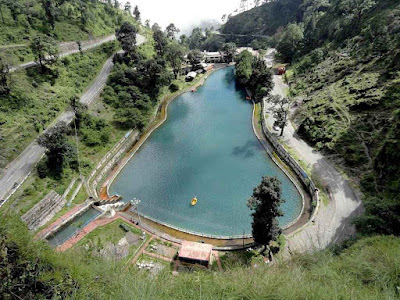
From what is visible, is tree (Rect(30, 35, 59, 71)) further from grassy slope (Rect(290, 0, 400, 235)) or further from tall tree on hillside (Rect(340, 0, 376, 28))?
tall tree on hillside (Rect(340, 0, 376, 28))

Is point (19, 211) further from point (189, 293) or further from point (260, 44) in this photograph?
point (260, 44)

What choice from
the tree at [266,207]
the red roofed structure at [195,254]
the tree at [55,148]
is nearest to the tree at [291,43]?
the tree at [266,207]

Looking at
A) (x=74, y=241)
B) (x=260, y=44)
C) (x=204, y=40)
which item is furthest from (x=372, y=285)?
(x=204, y=40)

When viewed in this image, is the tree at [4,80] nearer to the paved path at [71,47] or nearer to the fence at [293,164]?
the paved path at [71,47]

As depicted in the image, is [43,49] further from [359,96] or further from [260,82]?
[359,96]

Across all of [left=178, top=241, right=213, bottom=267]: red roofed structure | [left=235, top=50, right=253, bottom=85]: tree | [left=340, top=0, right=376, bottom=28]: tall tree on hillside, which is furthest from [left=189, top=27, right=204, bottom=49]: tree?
[left=178, top=241, right=213, bottom=267]: red roofed structure
